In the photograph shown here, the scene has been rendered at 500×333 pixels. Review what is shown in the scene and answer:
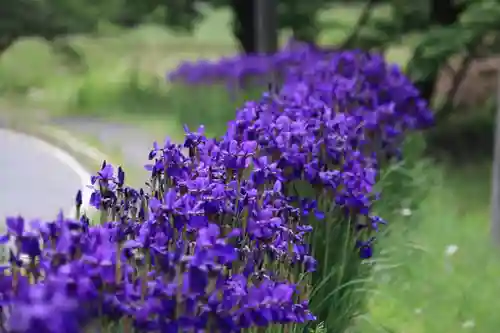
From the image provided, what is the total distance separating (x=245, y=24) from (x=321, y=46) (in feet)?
1.98

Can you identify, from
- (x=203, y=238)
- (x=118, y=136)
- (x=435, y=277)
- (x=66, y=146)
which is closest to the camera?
(x=203, y=238)

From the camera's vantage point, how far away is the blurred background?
2.88m

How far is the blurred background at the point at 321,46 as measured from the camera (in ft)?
9.46

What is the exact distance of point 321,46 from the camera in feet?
20.5

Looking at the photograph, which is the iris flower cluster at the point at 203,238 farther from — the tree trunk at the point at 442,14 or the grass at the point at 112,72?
the tree trunk at the point at 442,14

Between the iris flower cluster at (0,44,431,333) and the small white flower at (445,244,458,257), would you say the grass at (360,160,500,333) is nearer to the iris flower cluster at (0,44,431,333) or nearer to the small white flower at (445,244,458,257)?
the small white flower at (445,244,458,257)

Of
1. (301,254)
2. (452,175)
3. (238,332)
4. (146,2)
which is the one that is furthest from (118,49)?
(238,332)

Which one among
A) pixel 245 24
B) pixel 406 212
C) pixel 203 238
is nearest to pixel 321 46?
pixel 245 24

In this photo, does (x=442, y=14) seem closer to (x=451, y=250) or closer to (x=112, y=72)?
(x=112, y=72)

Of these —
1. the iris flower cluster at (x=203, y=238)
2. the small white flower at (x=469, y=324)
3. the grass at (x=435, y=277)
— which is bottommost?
the small white flower at (x=469, y=324)

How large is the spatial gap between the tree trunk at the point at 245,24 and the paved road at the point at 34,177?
2.58 meters

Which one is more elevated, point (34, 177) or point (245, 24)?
point (245, 24)

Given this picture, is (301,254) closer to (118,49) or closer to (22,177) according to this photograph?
(22,177)

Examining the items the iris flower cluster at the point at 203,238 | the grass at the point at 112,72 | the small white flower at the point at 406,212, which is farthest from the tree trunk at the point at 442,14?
the iris flower cluster at the point at 203,238
